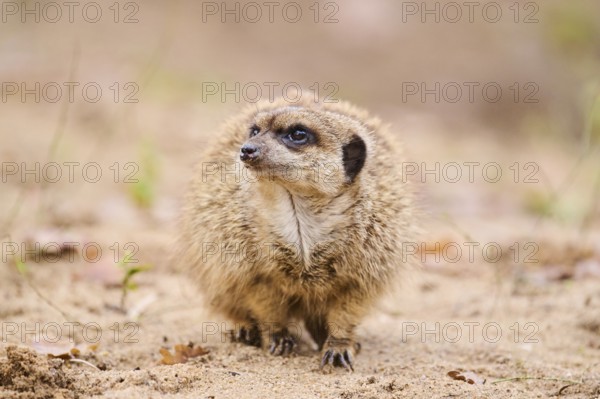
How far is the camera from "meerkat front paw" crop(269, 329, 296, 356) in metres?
4.38

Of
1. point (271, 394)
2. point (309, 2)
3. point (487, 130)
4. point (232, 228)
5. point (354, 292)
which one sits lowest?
point (271, 394)

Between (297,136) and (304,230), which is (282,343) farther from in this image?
(297,136)

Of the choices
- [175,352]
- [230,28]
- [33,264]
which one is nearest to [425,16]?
[230,28]

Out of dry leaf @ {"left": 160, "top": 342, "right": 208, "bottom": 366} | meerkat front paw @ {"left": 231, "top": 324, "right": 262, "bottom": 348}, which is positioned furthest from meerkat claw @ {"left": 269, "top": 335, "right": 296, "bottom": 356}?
dry leaf @ {"left": 160, "top": 342, "right": 208, "bottom": 366}

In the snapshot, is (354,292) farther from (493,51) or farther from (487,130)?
(493,51)

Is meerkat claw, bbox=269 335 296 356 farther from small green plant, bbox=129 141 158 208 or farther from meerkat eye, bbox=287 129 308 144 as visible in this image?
small green plant, bbox=129 141 158 208

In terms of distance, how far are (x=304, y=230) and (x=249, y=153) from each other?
0.51 m

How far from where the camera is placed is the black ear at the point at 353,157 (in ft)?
14.3

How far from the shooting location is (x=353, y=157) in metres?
4.37

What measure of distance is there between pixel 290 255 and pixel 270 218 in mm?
226

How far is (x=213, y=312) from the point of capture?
4.82 m

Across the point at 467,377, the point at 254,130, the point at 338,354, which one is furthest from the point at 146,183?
the point at 467,377

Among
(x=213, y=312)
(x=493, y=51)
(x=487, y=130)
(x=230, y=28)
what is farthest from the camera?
(x=230, y=28)

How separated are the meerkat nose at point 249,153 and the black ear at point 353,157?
21.1 inches
